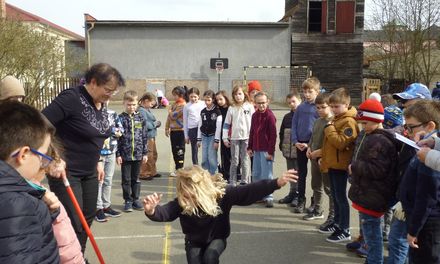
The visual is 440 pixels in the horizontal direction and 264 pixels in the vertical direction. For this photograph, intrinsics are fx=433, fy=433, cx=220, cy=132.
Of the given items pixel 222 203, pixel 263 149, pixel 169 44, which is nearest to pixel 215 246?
pixel 222 203

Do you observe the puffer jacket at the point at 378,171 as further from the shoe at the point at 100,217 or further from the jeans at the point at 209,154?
the jeans at the point at 209,154

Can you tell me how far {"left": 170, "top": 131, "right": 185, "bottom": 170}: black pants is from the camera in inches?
343

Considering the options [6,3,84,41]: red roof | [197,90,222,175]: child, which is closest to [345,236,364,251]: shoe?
[197,90,222,175]: child

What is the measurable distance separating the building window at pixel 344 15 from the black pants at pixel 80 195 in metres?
32.4

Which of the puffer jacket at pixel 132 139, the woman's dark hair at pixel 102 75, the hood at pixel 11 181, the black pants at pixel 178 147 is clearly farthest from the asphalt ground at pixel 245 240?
the hood at pixel 11 181

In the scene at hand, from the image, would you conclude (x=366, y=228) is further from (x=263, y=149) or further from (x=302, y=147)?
(x=263, y=149)

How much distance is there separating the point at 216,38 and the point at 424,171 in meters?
30.7

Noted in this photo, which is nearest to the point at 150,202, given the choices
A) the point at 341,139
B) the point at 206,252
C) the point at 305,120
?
the point at 206,252

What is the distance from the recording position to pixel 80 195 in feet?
12.7

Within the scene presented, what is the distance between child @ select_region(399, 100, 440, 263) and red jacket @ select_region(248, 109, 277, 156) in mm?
3255

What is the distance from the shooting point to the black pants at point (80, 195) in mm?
3615

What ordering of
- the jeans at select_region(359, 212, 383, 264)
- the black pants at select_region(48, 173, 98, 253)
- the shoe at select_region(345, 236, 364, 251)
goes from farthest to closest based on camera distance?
the shoe at select_region(345, 236, 364, 251)
the jeans at select_region(359, 212, 383, 264)
the black pants at select_region(48, 173, 98, 253)

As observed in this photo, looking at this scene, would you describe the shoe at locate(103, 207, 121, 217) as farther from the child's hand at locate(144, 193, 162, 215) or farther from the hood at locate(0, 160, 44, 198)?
the hood at locate(0, 160, 44, 198)

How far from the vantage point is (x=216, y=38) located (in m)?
32.8
